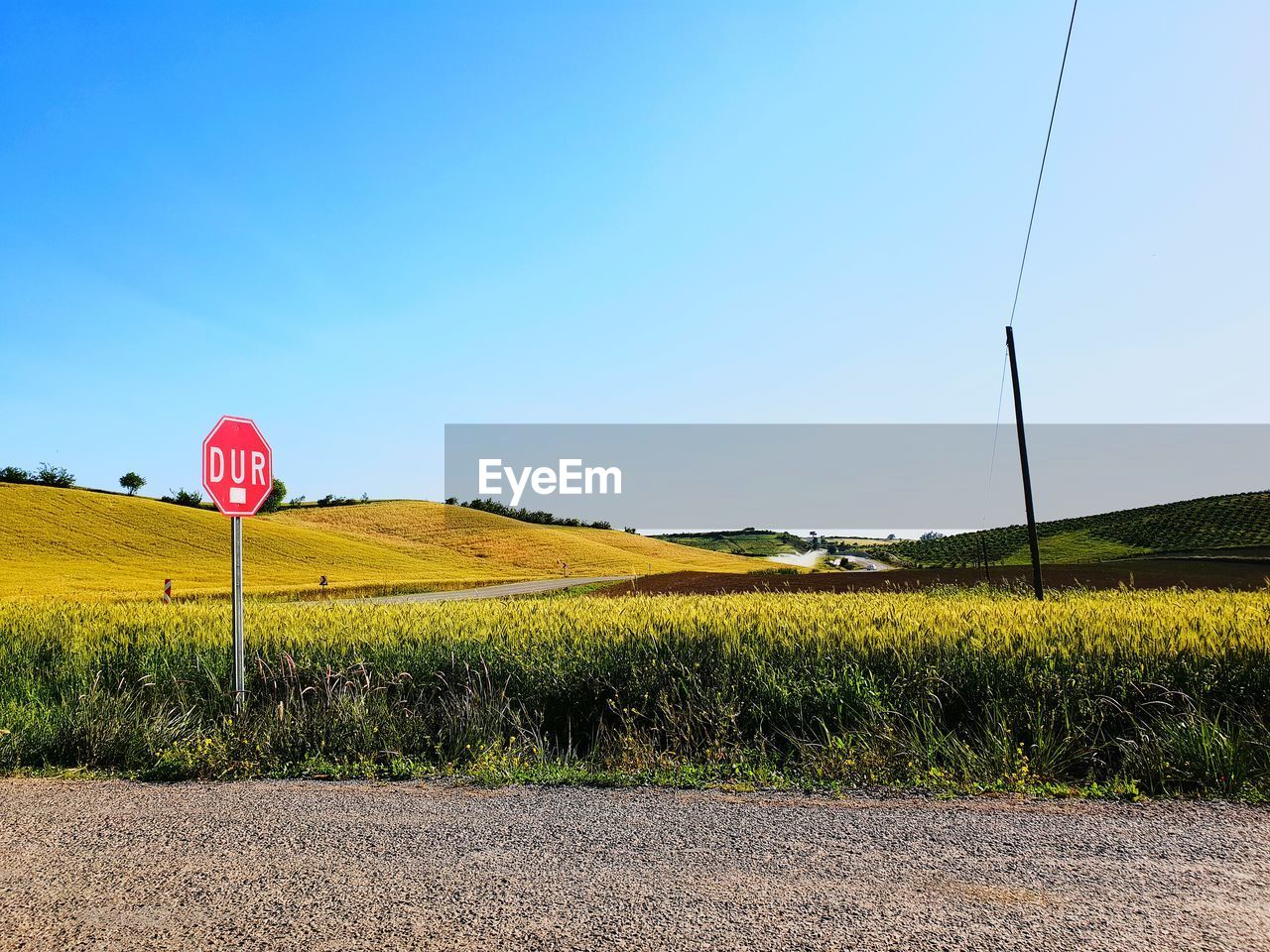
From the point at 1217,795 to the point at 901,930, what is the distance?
143 inches

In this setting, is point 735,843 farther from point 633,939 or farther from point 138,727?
point 138,727

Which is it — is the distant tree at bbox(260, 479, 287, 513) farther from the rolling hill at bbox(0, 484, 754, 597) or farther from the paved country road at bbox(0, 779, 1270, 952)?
the paved country road at bbox(0, 779, 1270, 952)

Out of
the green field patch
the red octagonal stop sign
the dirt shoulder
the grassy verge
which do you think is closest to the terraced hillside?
the green field patch

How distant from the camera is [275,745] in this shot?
23.2 feet

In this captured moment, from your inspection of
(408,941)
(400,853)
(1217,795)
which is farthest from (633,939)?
(1217,795)

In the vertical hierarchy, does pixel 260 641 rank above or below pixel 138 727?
above

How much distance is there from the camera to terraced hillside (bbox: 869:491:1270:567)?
72.8 m

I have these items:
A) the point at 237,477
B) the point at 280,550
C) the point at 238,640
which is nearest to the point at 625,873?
the point at 238,640

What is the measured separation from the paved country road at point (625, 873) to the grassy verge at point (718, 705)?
0.79 m

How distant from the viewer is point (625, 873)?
13.2ft

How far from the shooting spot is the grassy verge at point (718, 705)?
6125mm

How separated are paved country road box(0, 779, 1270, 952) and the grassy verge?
2.60ft

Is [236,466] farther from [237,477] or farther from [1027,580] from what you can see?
[1027,580]

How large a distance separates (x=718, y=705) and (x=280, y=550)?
6091cm
